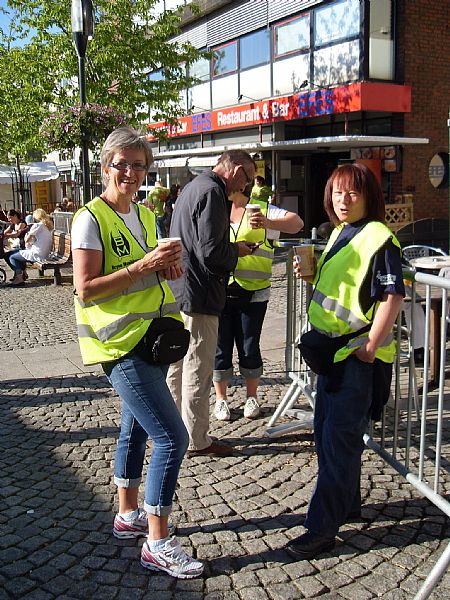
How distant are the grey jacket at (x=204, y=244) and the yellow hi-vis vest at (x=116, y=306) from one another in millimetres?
1049

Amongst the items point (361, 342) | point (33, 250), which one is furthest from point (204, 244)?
point (33, 250)

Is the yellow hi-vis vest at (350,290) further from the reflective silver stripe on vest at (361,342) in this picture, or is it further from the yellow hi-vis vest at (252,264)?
the yellow hi-vis vest at (252,264)

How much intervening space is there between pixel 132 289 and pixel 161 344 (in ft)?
0.90

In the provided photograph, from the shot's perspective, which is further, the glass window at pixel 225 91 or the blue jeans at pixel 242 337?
the glass window at pixel 225 91

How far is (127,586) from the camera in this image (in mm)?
2848

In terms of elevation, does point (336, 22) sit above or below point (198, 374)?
above

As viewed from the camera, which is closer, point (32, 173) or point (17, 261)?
point (17, 261)

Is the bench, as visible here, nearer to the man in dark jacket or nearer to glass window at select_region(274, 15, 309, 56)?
glass window at select_region(274, 15, 309, 56)

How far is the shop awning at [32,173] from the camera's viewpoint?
2467cm

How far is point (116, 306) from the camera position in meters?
2.79

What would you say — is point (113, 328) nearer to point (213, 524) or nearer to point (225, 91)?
point (213, 524)

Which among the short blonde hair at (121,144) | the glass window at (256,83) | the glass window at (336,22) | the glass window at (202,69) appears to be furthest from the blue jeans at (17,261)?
the short blonde hair at (121,144)

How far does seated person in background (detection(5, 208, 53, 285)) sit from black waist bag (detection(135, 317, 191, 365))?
10.4 meters

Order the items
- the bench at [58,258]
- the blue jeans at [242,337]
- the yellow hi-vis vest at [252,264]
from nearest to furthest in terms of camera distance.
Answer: the yellow hi-vis vest at [252,264], the blue jeans at [242,337], the bench at [58,258]
